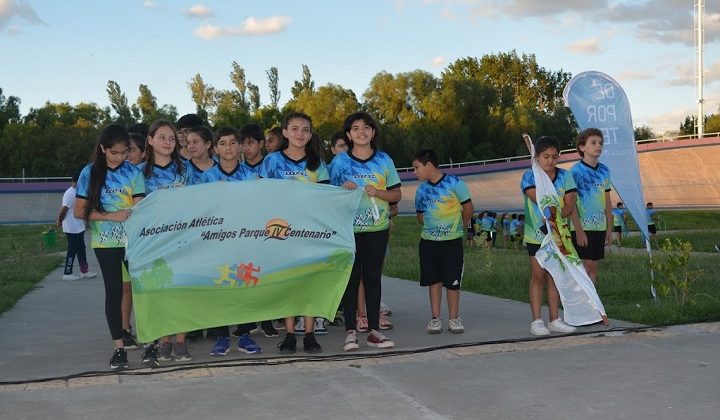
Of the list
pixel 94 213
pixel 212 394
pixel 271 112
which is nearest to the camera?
pixel 212 394

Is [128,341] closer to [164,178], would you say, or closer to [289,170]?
[164,178]

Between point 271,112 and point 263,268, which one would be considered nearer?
point 263,268

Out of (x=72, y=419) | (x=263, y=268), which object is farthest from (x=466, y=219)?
(x=72, y=419)

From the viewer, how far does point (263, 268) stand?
6.50 meters

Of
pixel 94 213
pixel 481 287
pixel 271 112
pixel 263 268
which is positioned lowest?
pixel 481 287

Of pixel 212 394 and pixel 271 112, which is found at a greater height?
pixel 271 112

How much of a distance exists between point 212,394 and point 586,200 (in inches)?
177

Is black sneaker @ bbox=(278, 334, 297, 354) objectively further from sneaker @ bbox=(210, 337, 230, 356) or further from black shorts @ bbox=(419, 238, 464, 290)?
black shorts @ bbox=(419, 238, 464, 290)

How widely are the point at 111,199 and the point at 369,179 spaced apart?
216 centimetres

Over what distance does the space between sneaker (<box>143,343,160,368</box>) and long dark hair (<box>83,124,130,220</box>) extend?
1.14 meters

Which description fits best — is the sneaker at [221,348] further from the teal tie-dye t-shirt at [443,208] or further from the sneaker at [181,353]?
the teal tie-dye t-shirt at [443,208]

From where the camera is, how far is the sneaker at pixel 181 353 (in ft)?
21.2

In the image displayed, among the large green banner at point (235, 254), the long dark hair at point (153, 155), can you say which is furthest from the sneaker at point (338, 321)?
the long dark hair at point (153, 155)

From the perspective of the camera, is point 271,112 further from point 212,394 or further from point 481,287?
point 212,394
